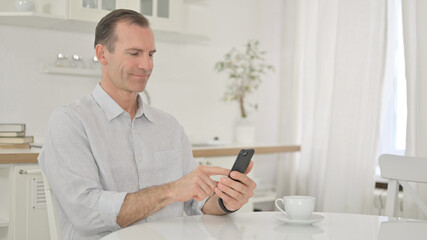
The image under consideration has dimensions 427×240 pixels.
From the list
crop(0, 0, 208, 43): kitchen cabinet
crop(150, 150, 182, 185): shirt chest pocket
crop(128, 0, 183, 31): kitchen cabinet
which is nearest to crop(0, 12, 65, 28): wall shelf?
crop(0, 0, 208, 43): kitchen cabinet

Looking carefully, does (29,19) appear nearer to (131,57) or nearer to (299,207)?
(131,57)

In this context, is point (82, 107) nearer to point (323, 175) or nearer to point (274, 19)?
point (323, 175)

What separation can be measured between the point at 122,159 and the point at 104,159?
7 centimetres

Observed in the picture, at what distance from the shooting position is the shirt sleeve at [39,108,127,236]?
1503 mm

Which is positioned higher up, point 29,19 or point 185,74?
point 29,19

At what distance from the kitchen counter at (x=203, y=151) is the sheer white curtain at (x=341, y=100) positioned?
0.79 ft

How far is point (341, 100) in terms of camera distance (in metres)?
3.57

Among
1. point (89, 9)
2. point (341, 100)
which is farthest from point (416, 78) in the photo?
point (89, 9)

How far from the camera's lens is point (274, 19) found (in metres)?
4.27

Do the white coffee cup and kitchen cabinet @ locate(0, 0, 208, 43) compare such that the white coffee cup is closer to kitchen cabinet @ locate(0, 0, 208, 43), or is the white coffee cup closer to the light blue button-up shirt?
the light blue button-up shirt

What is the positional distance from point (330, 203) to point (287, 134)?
714 millimetres

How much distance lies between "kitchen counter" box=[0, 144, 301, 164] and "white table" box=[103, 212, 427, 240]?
1.29 m

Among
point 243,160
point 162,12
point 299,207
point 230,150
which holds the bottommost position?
point 230,150

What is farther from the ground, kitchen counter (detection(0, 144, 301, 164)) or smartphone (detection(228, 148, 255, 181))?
smartphone (detection(228, 148, 255, 181))
